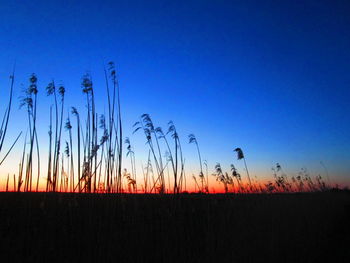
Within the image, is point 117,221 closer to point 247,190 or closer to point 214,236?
point 214,236

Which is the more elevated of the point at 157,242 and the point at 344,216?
the point at 157,242

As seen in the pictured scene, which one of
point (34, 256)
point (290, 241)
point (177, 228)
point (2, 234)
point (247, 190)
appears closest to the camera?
point (34, 256)

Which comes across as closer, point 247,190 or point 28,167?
point 28,167

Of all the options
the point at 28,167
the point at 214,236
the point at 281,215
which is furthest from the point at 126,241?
the point at 281,215

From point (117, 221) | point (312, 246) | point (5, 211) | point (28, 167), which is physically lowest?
point (312, 246)

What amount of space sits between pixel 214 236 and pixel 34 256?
2.01 meters

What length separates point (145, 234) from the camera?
101 inches

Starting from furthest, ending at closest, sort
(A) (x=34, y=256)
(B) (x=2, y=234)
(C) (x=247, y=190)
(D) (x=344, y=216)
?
(C) (x=247, y=190) → (D) (x=344, y=216) → (B) (x=2, y=234) → (A) (x=34, y=256)

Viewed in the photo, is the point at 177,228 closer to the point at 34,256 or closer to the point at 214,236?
the point at 214,236

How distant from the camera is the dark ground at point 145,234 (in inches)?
84.4

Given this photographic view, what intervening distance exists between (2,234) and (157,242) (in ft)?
5.34

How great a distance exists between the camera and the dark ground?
84.4 inches

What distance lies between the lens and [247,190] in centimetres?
689

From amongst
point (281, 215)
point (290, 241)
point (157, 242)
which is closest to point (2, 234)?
point (157, 242)
